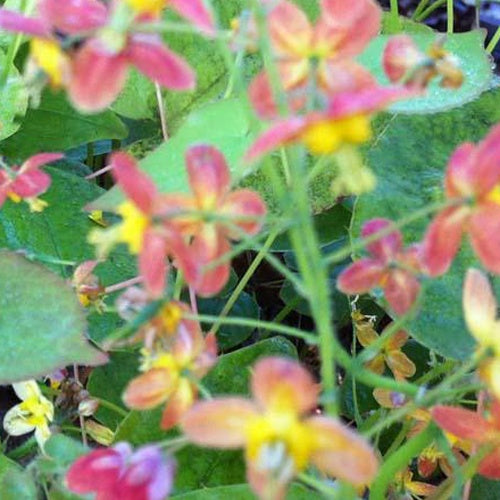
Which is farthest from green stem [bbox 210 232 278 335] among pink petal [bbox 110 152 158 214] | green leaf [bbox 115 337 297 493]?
pink petal [bbox 110 152 158 214]

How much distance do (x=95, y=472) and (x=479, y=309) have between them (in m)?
0.14

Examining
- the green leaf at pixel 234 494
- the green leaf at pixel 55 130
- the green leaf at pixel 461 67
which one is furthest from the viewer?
the green leaf at pixel 55 130

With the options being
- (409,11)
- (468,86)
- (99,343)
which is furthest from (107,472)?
(409,11)

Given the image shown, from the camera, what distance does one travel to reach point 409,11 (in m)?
1.27

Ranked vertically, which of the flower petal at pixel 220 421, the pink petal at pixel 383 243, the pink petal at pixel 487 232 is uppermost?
the pink petal at pixel 487 232

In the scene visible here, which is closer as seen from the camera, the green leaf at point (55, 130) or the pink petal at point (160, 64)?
the pink petal at point (160, 64)

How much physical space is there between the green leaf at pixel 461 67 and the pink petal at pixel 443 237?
0.24m

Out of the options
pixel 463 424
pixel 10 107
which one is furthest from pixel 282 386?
pixel 10 107

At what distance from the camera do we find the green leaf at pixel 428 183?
52cm

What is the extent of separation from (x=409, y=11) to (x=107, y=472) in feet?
3.37

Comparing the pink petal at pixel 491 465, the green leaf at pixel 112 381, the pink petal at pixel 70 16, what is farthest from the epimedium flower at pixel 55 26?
the green leaf at pixel 112 381

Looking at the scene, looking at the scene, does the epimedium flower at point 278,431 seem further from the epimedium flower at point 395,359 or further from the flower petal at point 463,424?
the epimedium flower at point 395,359

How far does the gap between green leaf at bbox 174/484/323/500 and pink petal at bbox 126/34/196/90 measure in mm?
227

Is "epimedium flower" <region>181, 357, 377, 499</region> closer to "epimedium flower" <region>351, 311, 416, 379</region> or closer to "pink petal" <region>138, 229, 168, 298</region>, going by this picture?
"pink petal" <region>138, 229, 168, 298</region>
